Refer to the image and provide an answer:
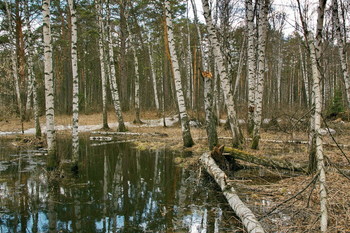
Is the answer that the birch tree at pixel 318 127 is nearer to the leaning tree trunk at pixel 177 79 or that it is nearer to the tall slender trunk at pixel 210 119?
the tall slender trunk at pixel 210 119

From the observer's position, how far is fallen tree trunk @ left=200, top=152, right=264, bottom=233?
12.2ft

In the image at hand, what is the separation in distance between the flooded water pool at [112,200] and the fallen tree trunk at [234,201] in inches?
11.1

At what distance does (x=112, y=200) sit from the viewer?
5.81 metres

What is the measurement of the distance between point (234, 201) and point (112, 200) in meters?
2.57

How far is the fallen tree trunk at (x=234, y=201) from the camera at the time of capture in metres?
3.71

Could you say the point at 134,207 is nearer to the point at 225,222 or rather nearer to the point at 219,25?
the point at 225,222

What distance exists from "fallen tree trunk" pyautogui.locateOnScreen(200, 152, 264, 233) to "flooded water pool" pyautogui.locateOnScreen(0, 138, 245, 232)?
0.28 meters

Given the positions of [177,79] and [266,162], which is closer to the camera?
[266,162]

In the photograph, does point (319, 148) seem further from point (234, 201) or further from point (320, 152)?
point (234, 201)

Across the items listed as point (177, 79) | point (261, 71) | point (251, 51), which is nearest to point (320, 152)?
point (261, 71)

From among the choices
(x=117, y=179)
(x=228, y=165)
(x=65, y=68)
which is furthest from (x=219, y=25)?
(x=65, y=68)

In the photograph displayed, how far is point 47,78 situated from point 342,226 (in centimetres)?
737

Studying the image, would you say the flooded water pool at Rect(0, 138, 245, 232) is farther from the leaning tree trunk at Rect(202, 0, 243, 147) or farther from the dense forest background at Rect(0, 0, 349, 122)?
the dense forest background at Rect(0, 0, 349, 122)

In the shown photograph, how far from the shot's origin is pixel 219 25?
17859mm
